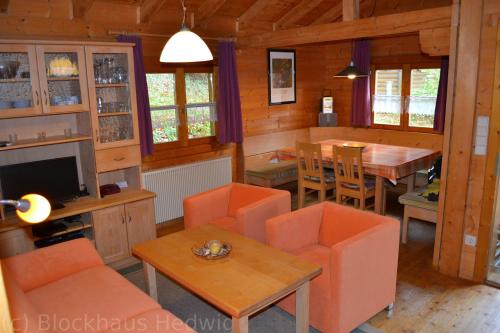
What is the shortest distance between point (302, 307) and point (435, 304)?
1253 mm

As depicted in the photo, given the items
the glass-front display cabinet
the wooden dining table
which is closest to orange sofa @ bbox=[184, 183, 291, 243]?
the glass-front display cabinet

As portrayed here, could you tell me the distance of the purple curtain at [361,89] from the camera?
6394 millimetres

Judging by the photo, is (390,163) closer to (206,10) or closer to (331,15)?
(331,15)

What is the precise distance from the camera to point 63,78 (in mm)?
3689

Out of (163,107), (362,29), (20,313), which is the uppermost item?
(362,29)

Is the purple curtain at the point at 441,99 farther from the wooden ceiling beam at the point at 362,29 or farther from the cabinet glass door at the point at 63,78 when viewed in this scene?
the cabinet glass door at the point at 63,78

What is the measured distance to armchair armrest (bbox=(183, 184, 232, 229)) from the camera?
12.7 ft

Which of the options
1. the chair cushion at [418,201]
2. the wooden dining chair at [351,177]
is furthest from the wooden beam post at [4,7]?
the chair cushion at [418,201]

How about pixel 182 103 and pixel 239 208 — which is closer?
pixel 239 208

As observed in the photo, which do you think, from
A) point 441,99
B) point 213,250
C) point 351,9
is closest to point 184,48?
point 213,250

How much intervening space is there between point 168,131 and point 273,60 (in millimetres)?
2142

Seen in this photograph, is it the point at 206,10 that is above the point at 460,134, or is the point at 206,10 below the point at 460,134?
above

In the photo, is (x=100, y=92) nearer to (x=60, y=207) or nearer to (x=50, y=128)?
(x=50, y=128)

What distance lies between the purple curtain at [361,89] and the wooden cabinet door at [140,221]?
3884mm
